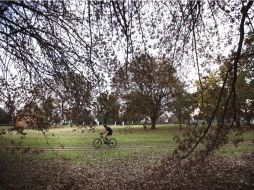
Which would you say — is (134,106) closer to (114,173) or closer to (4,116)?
(4,116)

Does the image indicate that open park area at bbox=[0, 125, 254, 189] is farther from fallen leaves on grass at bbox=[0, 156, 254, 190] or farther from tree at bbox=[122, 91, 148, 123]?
tree at bbox=[122, 91, 148, 123]

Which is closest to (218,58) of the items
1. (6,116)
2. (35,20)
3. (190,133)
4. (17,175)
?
(190,133)

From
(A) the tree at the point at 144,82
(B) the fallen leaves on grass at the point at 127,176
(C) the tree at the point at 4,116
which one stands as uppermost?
(A) the tree at the point at 144,82

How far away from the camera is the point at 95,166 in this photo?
→ 14.9m

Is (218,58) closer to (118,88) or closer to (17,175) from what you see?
(118,88)

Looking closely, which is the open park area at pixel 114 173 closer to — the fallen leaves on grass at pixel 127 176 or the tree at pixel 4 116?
the fallen leaves on grass at pixel 127 176

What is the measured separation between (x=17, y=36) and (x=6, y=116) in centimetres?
220

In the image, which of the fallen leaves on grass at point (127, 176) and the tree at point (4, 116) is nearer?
the tree at point (4, 116)

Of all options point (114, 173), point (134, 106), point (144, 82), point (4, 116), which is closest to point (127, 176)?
point (114, 173)

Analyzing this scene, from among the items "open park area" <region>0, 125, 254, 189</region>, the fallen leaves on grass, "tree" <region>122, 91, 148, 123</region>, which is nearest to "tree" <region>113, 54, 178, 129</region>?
"tree" <region>122, 91, 148, 123</region>

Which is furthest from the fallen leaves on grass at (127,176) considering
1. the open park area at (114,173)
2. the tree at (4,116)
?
the tree at (4,116)

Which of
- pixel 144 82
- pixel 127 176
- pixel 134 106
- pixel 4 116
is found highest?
pixel 144 82

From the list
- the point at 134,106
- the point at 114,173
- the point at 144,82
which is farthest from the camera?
the point at 114,173

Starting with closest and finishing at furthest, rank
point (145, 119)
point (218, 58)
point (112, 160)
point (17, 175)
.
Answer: point (218, 58) → point (145, 119) → point (17, 175) → point (112, 160)
